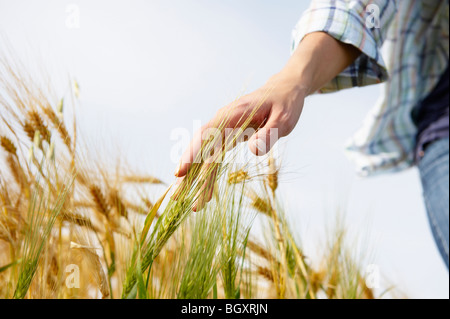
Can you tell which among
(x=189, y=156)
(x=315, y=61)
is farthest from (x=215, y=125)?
(x=315, y=61)

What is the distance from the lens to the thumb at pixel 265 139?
0.40m

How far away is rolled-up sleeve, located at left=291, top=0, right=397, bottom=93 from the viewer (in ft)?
1.99

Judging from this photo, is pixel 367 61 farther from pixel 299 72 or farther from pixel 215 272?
pixel 215 272

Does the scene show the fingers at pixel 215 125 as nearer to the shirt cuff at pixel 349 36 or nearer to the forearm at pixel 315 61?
the forearm at pixel 315 61

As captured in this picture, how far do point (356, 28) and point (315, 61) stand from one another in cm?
11

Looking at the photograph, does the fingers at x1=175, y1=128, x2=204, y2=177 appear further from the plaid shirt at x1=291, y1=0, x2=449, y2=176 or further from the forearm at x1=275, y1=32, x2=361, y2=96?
the plaid shirt at x1=291, y1=0, x2=449, y2=176

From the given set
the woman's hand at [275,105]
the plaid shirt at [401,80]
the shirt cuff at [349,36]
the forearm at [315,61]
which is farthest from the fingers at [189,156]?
the plaid shirt at [401,80]

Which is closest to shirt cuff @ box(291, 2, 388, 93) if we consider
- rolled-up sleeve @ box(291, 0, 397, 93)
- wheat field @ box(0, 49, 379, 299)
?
rolled-up sleeve @ box(291, 0, 397, 93)

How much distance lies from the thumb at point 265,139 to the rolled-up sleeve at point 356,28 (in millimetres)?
227

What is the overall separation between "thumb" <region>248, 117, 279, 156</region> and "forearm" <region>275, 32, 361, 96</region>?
8 centimetres

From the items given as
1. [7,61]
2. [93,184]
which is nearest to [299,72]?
[93,184]
